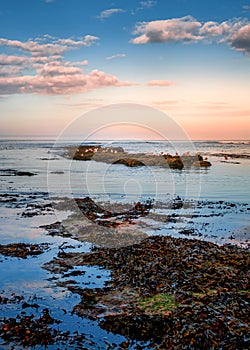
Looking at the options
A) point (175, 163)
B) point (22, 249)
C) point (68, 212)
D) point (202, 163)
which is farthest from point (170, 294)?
point (202, 163)

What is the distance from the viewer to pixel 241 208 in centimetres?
2234

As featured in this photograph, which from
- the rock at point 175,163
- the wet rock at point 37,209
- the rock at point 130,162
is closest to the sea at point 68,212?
the wet rock at point 37,209

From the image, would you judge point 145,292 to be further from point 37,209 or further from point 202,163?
point 202,163

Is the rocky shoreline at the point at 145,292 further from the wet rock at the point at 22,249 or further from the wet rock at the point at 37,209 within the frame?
the wet rock at the point at 37,209

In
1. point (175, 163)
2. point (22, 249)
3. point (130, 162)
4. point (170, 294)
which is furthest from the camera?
point (130, 162)

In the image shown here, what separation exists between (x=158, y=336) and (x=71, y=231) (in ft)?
30.9

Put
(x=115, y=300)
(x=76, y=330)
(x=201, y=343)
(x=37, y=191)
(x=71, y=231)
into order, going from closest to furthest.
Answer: (x=201, y=343) → (x=76, y=330) → (x=115, y=300) → (x=71, y=231) → (x=37, y=191)

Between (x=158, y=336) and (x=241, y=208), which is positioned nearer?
(x=158, y=336)

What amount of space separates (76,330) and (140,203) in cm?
1609

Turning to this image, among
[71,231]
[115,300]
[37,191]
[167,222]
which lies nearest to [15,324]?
[115,300]

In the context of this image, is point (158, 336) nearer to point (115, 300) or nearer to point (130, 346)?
point (130, 346)

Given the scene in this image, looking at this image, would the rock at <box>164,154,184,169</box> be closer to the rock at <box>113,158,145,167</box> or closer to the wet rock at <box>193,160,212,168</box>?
the wet rock at <box>193,160,212,168</box>

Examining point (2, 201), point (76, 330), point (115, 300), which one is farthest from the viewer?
point (2, 201)

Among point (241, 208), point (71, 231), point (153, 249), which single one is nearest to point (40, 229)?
point (71, 231)
